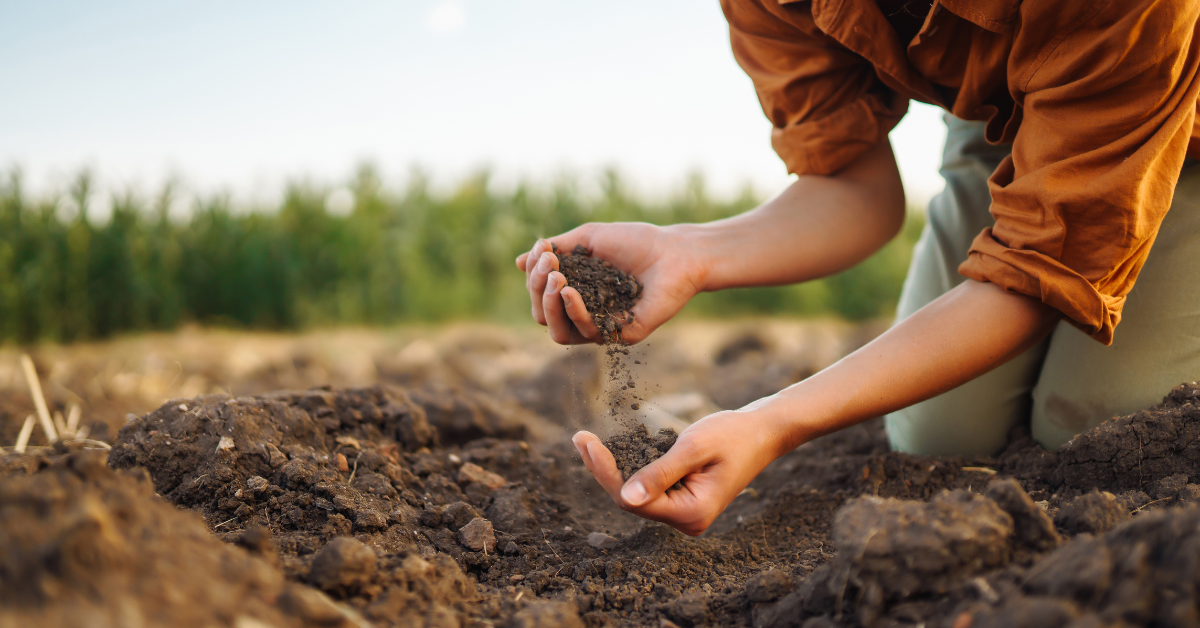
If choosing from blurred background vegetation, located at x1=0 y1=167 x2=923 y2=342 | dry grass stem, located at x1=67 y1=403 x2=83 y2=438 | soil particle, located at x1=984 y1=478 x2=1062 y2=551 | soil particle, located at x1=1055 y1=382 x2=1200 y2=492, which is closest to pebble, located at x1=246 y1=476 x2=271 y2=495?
dry grass stem, located at x1=67 y1=403 x2=83 y2=438

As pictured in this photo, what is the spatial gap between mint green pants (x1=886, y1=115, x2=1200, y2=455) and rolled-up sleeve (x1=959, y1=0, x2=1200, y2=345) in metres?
0.50

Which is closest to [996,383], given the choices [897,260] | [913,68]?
[913,68]

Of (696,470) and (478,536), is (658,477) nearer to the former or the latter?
(696,470)

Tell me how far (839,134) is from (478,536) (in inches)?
55.3

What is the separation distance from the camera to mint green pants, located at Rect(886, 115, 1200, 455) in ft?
5.68

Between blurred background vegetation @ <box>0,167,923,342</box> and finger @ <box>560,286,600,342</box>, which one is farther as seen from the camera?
blurred background vegetation @ <box>0,167,923,342</box>

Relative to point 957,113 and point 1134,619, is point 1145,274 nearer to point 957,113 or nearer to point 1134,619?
point 957,113

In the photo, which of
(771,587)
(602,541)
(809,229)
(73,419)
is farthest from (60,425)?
(809,229)

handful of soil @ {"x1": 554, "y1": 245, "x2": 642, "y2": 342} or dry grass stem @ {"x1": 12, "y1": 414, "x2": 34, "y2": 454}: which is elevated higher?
handful of soil @ {"x1": 554, "y1": 245, "x2": 642, "y2": 342}

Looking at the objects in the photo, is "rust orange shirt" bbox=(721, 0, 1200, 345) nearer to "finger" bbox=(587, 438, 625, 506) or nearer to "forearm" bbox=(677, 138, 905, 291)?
"forearm" bbox=(677, 138, 905, 291)

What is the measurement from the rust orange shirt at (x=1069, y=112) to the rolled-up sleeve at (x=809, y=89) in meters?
0.16

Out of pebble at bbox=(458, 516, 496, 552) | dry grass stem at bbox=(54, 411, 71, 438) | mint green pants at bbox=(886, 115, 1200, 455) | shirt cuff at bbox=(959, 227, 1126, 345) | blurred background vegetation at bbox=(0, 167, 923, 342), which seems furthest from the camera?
blurred background vegetation at bbox=(0, 167, 923, 342)

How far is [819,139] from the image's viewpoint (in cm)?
190

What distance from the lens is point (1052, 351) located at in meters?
1.95
